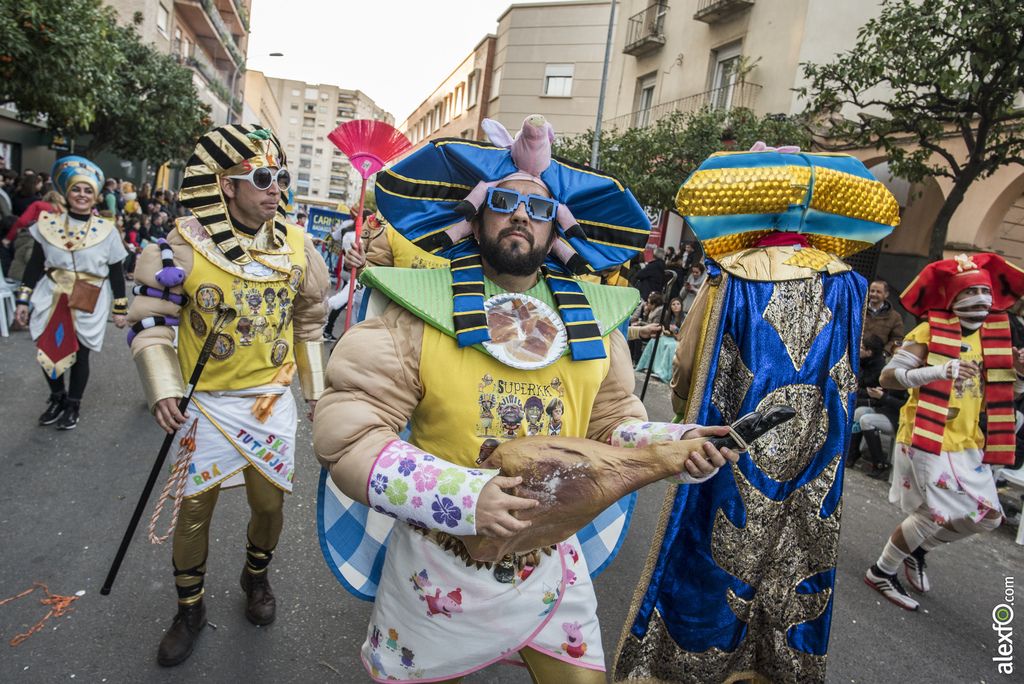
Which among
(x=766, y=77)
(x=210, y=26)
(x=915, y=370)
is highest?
(x=210, y=26)

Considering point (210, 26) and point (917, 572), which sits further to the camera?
point (210, 26)

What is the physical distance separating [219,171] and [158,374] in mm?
961

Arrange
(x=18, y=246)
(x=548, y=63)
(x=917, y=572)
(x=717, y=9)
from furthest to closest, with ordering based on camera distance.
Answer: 1. (x=548, y=63)
2. (x=717, y=9)
3. (x=18, y=246)
4. (x=917, y=572)

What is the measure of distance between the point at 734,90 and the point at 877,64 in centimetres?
830

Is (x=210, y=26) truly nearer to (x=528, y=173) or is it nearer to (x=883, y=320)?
(x=883, y=320)

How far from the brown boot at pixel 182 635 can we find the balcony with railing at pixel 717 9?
652 inches

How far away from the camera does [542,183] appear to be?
1883 millimetres

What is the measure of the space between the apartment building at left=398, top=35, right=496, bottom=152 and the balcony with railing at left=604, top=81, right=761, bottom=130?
867 cm

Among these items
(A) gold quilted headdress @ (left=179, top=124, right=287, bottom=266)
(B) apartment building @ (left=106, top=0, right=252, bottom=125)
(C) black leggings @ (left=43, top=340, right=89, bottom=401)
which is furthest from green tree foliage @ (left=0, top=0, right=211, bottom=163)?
(A) gold quilted headdress @ (left=179, top=124, right=287, bottom=266)

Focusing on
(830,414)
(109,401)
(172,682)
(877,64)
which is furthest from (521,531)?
(877,64)

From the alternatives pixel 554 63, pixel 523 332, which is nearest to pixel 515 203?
pixel 523 332

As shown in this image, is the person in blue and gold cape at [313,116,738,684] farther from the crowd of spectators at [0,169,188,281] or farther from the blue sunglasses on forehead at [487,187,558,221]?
the crowd of spectators at [0,169,188,281]

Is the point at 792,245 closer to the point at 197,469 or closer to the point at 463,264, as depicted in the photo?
the point at 463,264

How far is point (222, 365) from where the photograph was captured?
8.89ft
